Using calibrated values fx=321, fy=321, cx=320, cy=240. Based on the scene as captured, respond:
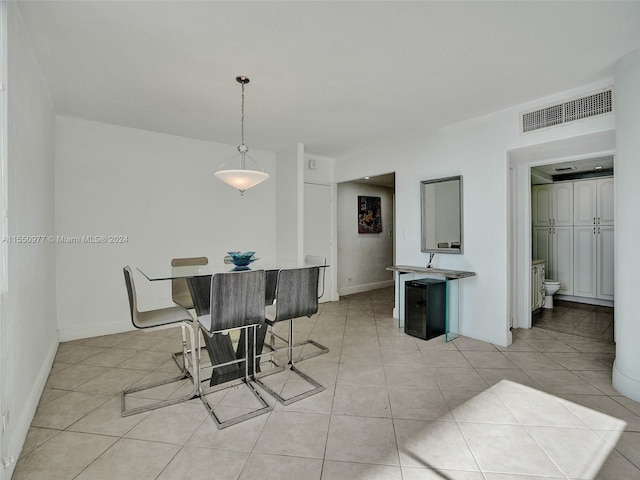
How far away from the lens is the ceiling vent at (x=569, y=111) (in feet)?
8.82

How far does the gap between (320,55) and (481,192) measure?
2328 millimetres

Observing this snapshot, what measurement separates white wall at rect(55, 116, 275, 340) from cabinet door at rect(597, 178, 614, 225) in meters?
5.51

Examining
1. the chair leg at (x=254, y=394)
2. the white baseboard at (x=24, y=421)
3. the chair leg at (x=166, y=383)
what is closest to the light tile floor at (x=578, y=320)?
the chair leg at (x=254, y=394)

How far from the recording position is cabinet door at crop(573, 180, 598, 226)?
4.97m

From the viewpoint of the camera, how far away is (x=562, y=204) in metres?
5.28

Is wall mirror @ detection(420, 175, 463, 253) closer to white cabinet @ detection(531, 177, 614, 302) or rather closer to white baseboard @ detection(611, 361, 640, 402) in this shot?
white baseboard @ detection(611, 361, 640, 402)

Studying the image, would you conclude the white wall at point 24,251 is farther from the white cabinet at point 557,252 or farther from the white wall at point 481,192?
the white cabinet at point 557,252

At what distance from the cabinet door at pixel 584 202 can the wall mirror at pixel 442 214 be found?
2.82 meters

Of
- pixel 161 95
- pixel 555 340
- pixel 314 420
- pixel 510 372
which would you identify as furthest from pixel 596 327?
pixel 161 95

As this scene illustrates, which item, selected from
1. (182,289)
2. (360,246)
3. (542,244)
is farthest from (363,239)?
(182,289)

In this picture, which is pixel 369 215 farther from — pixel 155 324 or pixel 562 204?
pixel 155 324

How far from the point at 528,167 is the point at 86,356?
525 cm

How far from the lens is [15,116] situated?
1.91 metres

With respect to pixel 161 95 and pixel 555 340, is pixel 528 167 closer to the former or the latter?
pixel 555 340
